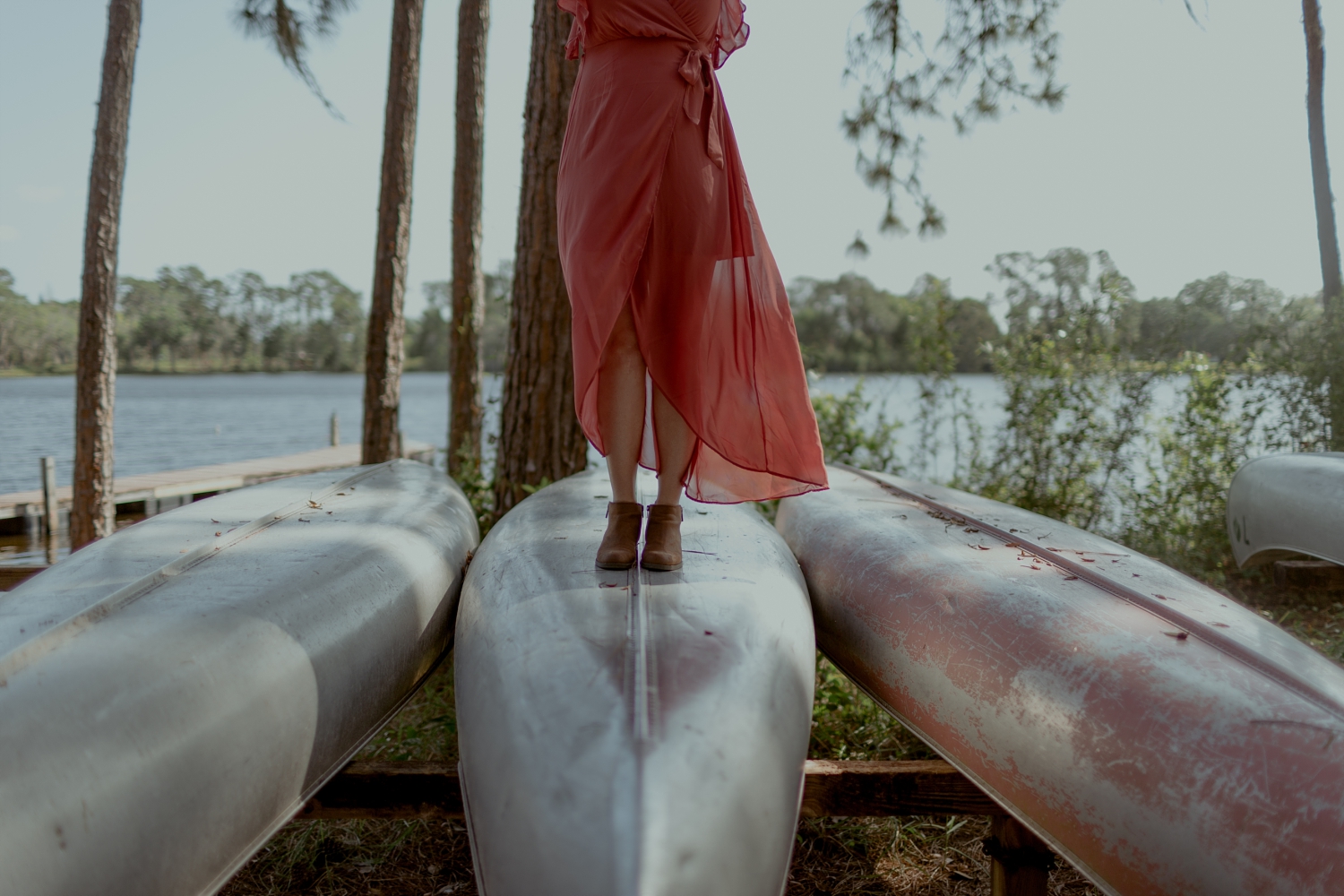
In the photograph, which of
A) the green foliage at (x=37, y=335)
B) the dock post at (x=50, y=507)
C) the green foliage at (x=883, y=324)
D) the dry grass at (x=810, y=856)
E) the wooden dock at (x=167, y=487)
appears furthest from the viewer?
the green foliage at (x=37, y=335)

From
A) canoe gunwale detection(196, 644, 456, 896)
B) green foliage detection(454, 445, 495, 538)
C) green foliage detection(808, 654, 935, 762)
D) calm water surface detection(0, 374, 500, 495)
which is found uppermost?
green foliage detection(454, 445, 495, 538)

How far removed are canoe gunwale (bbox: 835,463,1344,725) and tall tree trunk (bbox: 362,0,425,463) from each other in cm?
503

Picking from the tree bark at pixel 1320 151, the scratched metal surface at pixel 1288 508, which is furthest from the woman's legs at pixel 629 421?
the tree bark at pixel 1320 151

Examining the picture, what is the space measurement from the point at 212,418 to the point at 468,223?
37.0 m

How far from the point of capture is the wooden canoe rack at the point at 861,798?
5.79 ft

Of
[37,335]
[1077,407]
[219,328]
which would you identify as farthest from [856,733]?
[219,328]

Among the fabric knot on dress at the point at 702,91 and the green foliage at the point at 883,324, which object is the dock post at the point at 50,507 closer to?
the green foliage at the point at 883,324

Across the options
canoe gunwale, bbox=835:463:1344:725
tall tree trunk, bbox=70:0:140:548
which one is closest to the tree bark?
canoe gunwale, bbox=835:463:1344:725

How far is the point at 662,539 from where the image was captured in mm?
1837

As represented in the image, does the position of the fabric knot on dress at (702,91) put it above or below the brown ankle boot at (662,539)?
above

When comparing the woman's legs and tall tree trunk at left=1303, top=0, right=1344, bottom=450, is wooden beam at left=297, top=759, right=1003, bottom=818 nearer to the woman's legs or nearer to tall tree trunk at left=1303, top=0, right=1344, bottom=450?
the woman's legs

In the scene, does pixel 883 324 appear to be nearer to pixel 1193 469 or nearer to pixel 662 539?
pixel 1193 469

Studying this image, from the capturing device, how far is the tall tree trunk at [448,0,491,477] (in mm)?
7105

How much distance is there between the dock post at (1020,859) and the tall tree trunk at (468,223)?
5.72 metres
